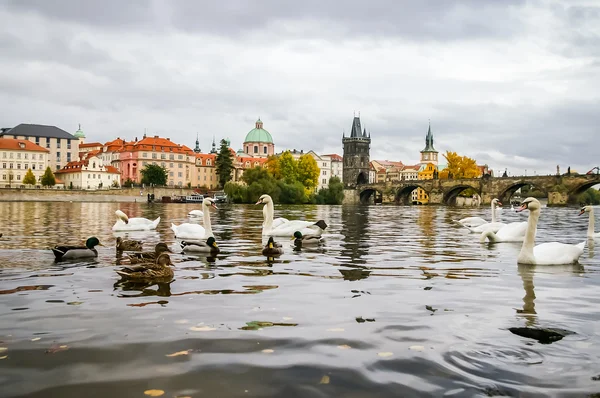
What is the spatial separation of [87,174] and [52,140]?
17.6 m

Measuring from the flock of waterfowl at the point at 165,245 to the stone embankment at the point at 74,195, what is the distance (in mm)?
73506

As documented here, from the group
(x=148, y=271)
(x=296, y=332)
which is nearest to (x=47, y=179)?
Result: (x=148, y=271)

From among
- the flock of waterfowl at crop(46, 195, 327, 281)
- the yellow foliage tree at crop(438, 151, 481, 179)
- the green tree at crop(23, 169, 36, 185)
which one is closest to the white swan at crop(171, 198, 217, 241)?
the flock of waterfowl at crop(46, 195, 327, 281)

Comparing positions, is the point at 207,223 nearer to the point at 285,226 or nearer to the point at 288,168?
the point at 285,226

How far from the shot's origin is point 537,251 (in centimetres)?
1043

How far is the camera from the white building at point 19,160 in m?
111

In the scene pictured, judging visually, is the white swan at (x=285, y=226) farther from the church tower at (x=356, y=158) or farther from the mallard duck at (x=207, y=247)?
the church tower at (x=356, y=158)

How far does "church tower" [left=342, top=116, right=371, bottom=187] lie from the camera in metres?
163

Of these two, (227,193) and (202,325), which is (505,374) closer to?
(202,325)

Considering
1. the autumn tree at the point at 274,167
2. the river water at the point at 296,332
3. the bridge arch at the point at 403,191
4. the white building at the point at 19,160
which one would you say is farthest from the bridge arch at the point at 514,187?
the white building at the point at 19,160

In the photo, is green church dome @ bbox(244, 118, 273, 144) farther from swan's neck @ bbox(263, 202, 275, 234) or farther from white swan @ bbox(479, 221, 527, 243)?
white swan @ bbox(479, 221, 527, 243)

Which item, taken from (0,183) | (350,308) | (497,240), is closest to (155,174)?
(0,183)

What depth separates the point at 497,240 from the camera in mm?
15602

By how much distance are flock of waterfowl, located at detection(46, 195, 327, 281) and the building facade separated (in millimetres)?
119669
